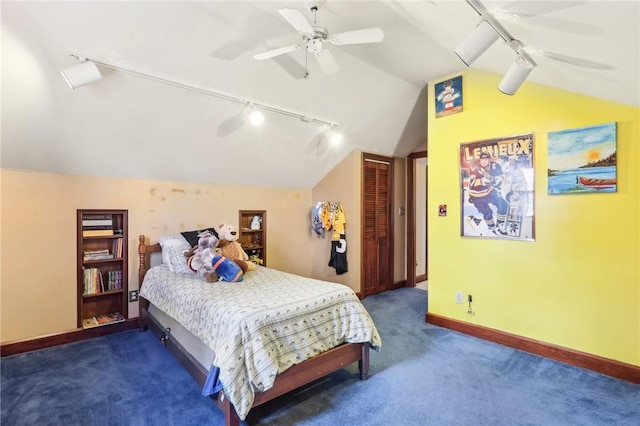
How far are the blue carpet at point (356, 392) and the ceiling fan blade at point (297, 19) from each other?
2.42 m

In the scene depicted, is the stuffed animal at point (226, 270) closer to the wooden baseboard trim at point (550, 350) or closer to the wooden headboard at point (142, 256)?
the wooden headboard at point (142, 256)

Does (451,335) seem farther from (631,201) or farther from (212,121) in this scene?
(212,121)

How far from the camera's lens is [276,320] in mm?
1982

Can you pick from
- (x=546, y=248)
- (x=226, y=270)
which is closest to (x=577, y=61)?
(x=546, y=248)

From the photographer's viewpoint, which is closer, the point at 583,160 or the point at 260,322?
the point at 260,322

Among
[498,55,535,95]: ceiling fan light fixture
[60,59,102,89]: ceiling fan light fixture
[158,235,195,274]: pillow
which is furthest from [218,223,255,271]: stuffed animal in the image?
[498,55,535,95]: ceiling fan light fixture

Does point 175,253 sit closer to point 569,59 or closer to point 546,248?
point 546,248

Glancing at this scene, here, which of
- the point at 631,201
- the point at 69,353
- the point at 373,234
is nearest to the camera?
the point at 631,201

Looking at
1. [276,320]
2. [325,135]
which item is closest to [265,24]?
[325,135]

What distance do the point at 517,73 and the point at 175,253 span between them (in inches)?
134

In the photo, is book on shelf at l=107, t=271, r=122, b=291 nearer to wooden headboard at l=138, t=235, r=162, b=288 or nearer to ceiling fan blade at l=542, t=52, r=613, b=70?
wooden headboard at l=138, t=235, r=162, b=288

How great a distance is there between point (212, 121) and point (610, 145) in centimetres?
352

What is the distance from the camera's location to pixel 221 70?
2717 millimetres

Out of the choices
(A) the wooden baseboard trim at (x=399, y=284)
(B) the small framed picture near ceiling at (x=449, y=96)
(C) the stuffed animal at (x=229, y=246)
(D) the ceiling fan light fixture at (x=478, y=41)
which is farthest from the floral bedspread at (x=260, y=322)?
(A) the wooden baseboard trim at (x=399, y=284)
